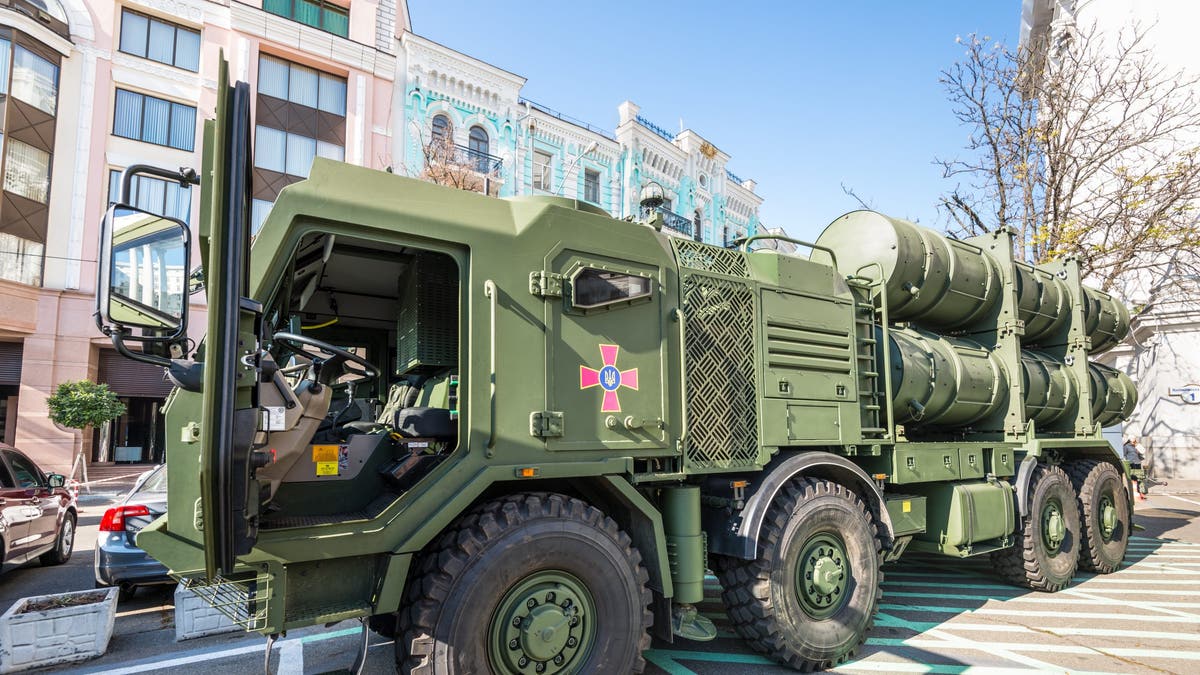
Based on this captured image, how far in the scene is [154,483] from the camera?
7070 mm

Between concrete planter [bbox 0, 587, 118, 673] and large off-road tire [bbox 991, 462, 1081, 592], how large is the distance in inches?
337

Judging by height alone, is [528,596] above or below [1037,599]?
above

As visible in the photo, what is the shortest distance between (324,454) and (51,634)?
3.44 metres

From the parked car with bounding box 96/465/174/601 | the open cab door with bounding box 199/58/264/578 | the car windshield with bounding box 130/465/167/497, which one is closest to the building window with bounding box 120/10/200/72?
the car windshield with bounding box 130/465/167/497

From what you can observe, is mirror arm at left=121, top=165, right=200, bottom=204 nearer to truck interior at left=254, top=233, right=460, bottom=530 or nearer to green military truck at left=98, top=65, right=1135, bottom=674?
green military truck at left=98, top=65, right=1135, bottom=674

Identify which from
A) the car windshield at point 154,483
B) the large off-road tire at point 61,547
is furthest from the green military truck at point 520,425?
the large off-road tire at point 61,547

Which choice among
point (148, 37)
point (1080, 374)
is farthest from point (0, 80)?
point (1080, 374)

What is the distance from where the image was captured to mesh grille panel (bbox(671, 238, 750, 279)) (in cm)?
469

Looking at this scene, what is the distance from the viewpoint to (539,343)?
376 centimetres

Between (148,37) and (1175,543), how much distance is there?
26773 millimetres

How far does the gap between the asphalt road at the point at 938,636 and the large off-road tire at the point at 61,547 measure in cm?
48

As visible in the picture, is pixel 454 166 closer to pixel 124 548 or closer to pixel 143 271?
pixel 124 548

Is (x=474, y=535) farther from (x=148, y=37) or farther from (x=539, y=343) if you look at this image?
Answer: (x=148, y=37)

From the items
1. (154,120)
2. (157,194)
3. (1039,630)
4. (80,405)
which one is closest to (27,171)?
(157,194)
